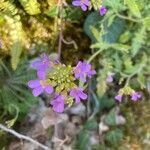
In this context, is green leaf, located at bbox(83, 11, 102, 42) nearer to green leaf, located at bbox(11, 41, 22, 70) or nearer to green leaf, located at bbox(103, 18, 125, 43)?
green leaf, located at bbox(103, 18, 125, 43)

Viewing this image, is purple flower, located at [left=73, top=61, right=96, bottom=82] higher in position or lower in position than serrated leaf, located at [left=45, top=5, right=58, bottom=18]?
higher

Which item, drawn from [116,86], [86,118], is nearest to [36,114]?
[86,118]

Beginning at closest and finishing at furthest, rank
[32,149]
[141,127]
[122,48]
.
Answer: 1. [122,48]
2. [32,149]
3. [141,127]

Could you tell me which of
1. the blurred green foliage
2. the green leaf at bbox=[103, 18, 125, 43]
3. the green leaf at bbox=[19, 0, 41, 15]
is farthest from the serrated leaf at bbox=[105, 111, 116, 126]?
the green leaf at bbox=[19, 0, 41, 15]

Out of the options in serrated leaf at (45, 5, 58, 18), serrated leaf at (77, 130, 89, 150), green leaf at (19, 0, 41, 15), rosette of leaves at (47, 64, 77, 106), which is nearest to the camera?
rosette of leaves at (47, 64, 77, 106)

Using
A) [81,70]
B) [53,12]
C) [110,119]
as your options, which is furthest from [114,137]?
[81,70]

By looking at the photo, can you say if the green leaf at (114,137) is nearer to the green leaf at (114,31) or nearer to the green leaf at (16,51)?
the green leaf at (114,31)

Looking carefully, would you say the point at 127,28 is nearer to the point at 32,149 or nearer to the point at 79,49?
the point at 79,49

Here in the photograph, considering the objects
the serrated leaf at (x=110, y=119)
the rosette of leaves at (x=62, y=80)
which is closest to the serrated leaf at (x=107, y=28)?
the serrated leaf at (x=110, y=119)

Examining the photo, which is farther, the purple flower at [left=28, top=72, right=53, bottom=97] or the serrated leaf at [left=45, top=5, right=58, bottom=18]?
the serrated leaf at [left=45, top=5, right=58, bottom=18]
